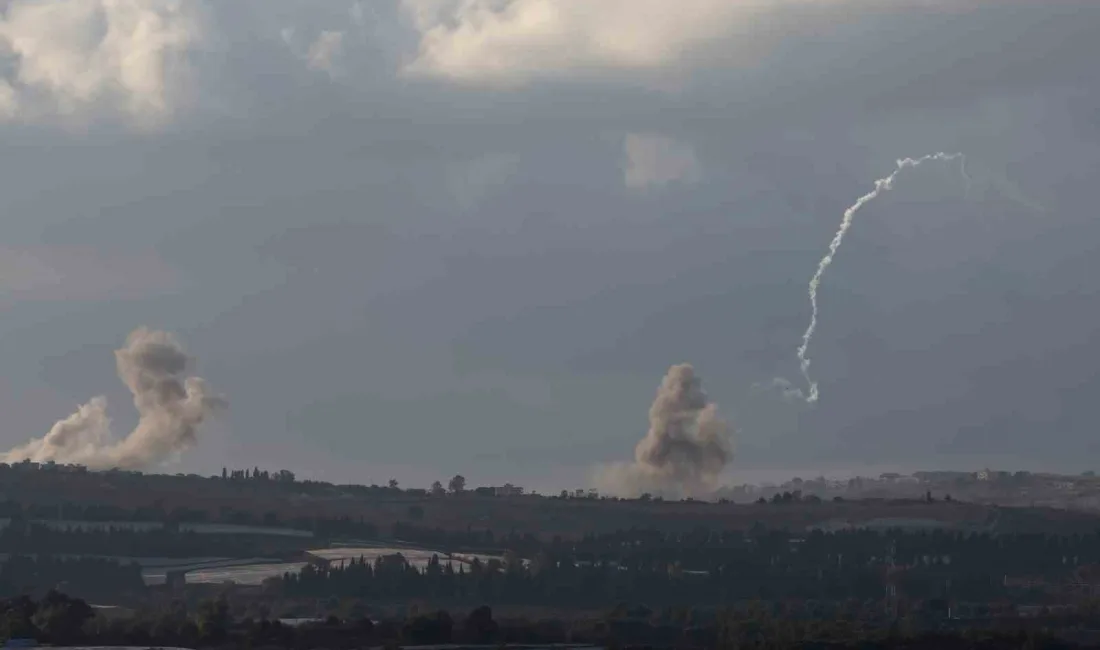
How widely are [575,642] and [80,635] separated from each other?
4159 cm

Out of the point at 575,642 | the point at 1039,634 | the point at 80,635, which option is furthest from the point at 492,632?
the point at 1039,634

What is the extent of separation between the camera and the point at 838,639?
175875 mm

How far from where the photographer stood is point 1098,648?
177 meters

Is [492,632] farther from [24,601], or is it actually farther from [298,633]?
[24,601]

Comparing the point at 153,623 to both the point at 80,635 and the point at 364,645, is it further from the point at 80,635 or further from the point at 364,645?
the point at 364,645

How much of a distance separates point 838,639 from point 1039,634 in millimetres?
18396

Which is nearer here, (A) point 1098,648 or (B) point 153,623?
(A) point 1098,648

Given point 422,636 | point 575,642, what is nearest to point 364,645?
point 422,636

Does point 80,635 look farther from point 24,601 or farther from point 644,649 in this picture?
point 644,649

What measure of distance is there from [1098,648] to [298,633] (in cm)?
6572

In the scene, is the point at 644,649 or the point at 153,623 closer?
the point at 644,649

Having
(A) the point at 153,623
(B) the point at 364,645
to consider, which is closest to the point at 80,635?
(A) the point at 153,623

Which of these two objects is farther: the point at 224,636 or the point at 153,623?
the point at 153,623

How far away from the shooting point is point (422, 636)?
176125 millimetres
